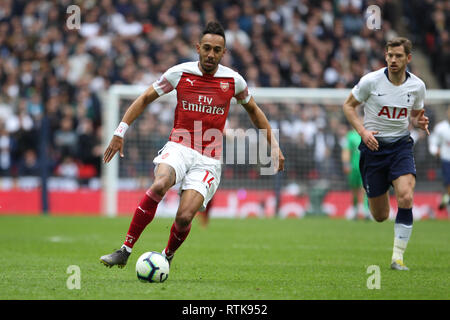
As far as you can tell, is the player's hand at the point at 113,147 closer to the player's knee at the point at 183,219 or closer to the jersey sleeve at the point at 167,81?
the jersey sleeve at the point at 167,81

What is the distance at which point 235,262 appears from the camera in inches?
388

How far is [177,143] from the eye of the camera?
320 inches

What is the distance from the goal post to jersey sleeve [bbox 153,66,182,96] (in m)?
12.8

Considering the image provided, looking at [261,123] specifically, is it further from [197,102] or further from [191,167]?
[191,167]

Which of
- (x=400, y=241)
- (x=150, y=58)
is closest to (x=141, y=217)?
(x=400, y=241)

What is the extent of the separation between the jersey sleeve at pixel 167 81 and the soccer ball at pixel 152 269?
1704mm

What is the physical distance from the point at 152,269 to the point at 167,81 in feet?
6.37

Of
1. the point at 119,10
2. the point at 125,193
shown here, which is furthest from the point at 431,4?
the point at 125,193

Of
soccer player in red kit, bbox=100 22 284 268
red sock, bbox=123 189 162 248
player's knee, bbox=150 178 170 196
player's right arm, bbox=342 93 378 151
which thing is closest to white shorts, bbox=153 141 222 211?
soccer player in red kit, bbox=100 22 284 268

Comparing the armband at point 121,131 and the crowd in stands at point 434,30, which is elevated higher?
the crowd in stands at point 434,30

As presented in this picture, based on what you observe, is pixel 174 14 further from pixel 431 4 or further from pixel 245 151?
pixel 431 4

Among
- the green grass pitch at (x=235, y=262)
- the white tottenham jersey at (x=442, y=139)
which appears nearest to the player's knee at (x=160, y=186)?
the green grass pitch at (x=235, y=262)

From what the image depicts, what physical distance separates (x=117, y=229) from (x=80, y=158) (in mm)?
6069

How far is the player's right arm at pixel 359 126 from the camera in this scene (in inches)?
356
